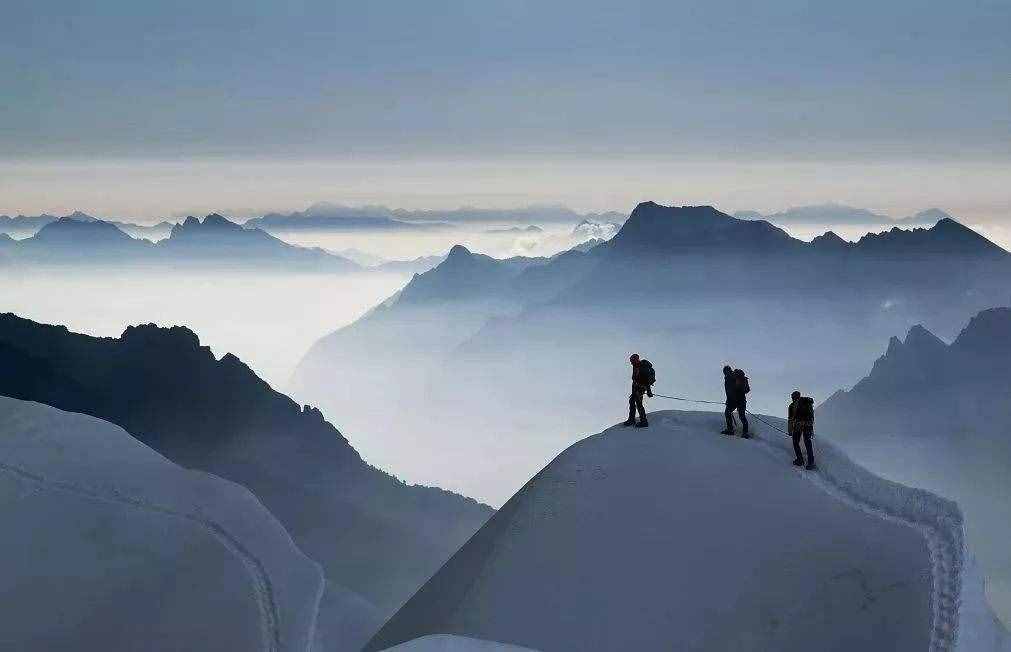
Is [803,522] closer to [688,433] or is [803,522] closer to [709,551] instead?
[709,551]

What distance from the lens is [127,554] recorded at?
151 feet

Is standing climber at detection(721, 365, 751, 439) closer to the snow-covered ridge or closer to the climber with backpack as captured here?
the snow-covered ridge

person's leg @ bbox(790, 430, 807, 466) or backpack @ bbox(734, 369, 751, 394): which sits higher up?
backpack @ bbox(734, 369, 751, 394)

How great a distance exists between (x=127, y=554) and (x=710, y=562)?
1152 inches

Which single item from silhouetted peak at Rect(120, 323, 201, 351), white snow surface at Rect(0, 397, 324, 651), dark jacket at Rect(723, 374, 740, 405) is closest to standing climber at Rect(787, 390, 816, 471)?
dark jacket at Rect(723, 374, 740, 405)

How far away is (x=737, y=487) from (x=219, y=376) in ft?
576

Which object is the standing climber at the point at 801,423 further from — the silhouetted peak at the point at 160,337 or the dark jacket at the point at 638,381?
the silhouetted peak at the point at 160,337

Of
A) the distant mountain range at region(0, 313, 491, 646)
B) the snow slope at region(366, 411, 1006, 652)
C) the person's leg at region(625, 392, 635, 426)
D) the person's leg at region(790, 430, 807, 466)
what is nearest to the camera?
the snow slope at region(366, 411, 1006, 652)

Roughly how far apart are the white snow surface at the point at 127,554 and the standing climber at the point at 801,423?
2324cm

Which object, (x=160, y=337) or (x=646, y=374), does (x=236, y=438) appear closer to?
(x=160, y=337)

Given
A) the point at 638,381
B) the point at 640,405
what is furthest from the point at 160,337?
the point at 638,381

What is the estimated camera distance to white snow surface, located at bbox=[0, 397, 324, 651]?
1619 inches

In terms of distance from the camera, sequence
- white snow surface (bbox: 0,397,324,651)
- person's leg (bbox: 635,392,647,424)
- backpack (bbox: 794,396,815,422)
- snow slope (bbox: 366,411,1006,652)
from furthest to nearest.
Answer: white snow surface (bbox: 0,397,324,651), person's leg (bbox: 635,392,647,424), backpack (bbox: 794,396,815,422), snow slope (bbox: 366,411,1006,652)

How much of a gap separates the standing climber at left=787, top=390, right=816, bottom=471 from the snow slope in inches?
20.7
